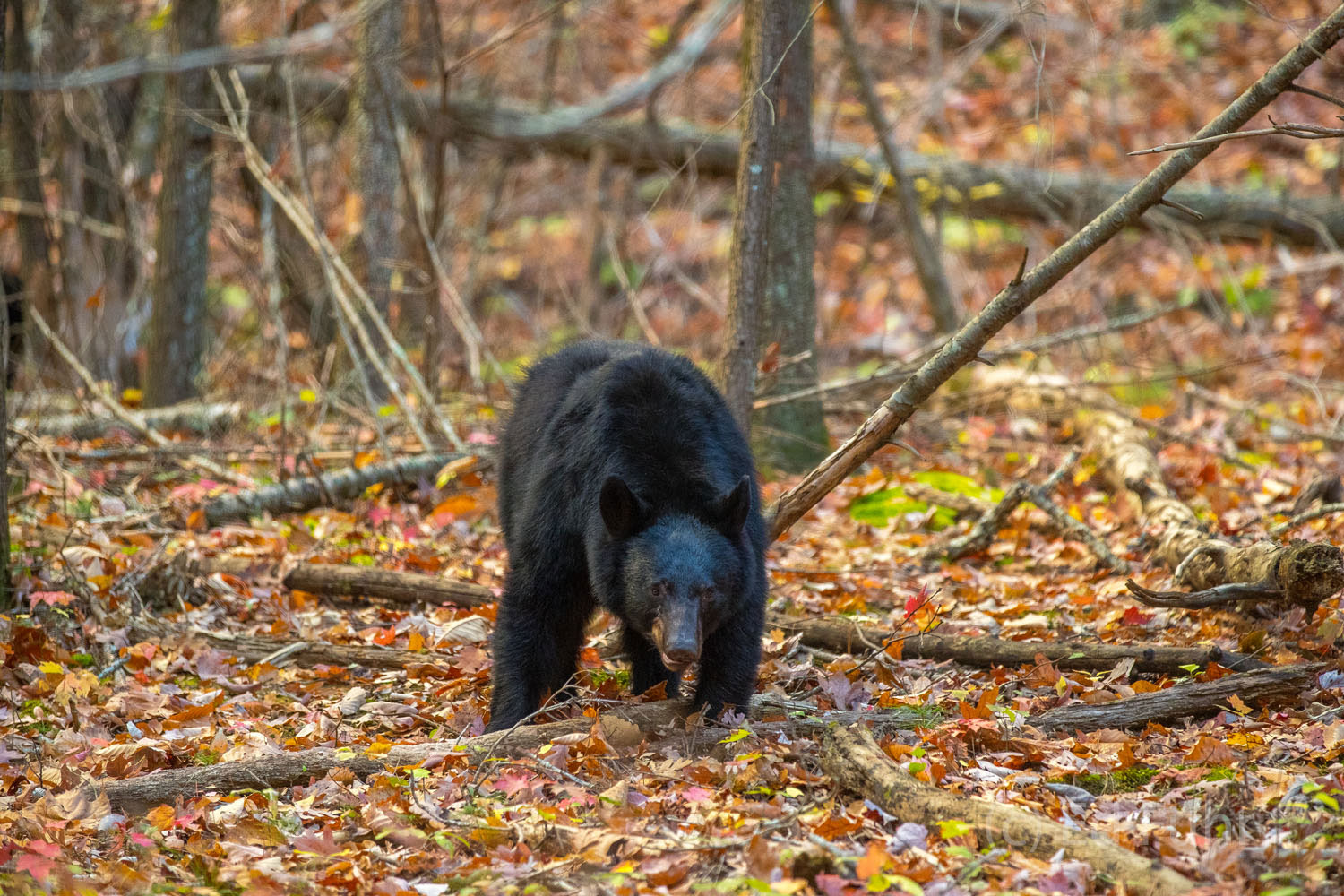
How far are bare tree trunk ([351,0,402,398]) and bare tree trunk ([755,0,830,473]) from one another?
3826 millimetres

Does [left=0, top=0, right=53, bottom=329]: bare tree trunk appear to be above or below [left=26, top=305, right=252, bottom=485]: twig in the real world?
A: above

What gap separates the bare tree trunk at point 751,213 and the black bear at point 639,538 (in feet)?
4.42

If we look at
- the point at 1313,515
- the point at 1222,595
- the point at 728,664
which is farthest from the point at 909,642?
the point at 1313,515

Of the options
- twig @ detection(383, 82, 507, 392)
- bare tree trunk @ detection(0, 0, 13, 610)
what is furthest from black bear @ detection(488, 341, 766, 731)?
twig @ detection(383, 82, 507, 392)

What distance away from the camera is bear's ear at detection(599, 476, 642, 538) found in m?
4.38

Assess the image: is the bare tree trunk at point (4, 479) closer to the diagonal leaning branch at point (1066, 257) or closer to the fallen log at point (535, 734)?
the fallen log at point (535, 734)

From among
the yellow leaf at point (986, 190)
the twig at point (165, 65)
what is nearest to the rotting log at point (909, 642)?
the twig at point (165, 65)

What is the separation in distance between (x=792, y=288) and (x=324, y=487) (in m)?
3.79

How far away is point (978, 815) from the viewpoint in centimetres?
363

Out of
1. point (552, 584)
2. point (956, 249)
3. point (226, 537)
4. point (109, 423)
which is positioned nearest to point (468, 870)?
point (552, 584)

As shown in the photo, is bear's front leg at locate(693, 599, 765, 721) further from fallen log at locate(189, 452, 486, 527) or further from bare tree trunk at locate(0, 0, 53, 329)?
bare tree trunk at locate(0, 0, 53, 329)

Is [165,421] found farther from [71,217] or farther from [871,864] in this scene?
[871,864]

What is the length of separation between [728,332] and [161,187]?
6635mm

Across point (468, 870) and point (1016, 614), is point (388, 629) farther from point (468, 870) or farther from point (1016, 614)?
point (1016, 614)
